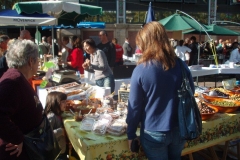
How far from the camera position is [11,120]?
176 cm

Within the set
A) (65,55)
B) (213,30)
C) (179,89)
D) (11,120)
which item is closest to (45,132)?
(11,120)

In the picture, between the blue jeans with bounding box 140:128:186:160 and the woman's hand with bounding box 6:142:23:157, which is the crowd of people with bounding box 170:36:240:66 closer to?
the blue jeans with bounding box 140:128:186:160

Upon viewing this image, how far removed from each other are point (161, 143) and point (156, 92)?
0.37 meters

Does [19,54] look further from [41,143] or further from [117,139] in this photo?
[117,139]

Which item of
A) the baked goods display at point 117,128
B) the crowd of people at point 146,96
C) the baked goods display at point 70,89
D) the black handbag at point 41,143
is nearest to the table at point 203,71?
the baked goods display at point 70,89

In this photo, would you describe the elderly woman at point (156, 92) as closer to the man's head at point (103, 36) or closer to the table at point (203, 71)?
the man's head at point (103, 36)

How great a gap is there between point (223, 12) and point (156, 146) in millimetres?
23654

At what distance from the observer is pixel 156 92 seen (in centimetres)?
186

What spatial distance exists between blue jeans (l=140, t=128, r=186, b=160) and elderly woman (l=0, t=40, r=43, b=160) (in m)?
0.80

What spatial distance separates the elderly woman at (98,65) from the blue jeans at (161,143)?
2.46 meters

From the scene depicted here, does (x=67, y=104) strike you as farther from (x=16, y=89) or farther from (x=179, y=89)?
(x=179, y=89)

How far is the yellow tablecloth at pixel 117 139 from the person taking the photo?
2158 millimetres

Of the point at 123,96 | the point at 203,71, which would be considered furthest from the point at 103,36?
the point at 123,96

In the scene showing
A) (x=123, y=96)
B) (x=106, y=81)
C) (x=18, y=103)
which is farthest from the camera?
(x=106, y=81)
